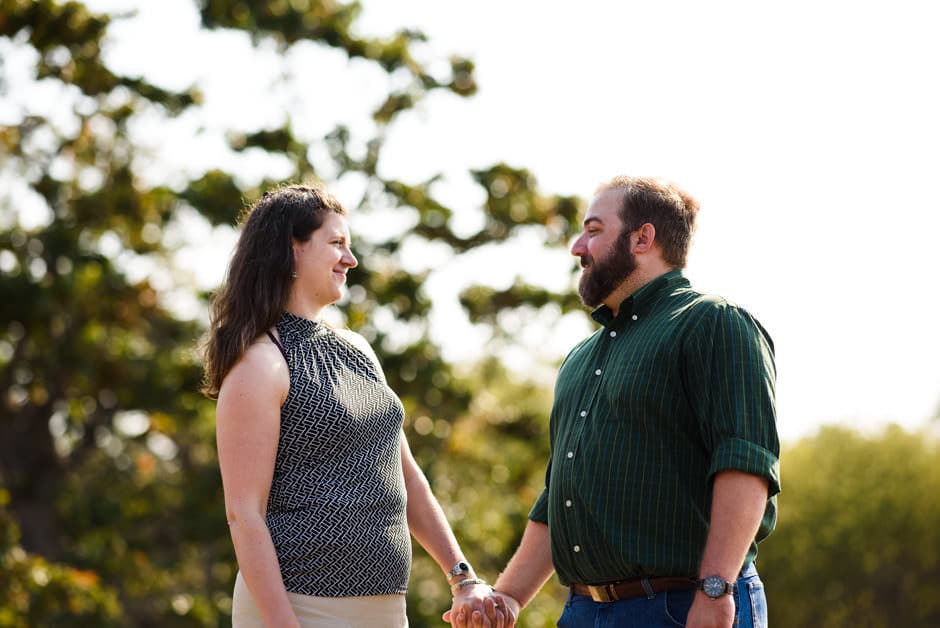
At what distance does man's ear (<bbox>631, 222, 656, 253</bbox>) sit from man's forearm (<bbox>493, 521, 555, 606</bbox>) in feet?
3.09

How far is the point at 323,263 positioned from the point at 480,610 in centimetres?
118

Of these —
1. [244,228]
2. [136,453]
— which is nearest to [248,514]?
[244,228]

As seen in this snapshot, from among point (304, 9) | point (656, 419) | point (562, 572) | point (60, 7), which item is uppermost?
point (656, 419)

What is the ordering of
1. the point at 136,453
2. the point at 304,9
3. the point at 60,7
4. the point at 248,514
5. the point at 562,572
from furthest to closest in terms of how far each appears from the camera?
the point at 136,453, the point at 304,9, the point at 60,7, the point at 562,572, the point at 248,514

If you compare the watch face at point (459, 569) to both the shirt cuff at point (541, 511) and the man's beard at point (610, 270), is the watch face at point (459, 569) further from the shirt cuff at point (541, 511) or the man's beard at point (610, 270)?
the man's beard at point (610, 270)

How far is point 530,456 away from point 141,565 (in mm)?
4705

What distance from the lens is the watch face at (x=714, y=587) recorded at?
9.58ft

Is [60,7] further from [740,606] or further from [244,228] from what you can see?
[740,606]

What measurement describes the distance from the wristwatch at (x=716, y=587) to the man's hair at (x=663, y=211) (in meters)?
1.03

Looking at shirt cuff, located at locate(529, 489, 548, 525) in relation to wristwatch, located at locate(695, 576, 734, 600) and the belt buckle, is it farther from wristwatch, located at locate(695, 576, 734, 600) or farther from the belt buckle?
wristwatch, located at locate(695, 576, 734, 600)

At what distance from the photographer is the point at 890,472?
934 inches

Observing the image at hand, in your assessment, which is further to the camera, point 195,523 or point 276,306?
point 195,523

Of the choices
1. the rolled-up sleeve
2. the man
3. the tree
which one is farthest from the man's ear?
the tree

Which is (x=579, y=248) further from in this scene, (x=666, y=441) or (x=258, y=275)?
(x=258, y=275)
